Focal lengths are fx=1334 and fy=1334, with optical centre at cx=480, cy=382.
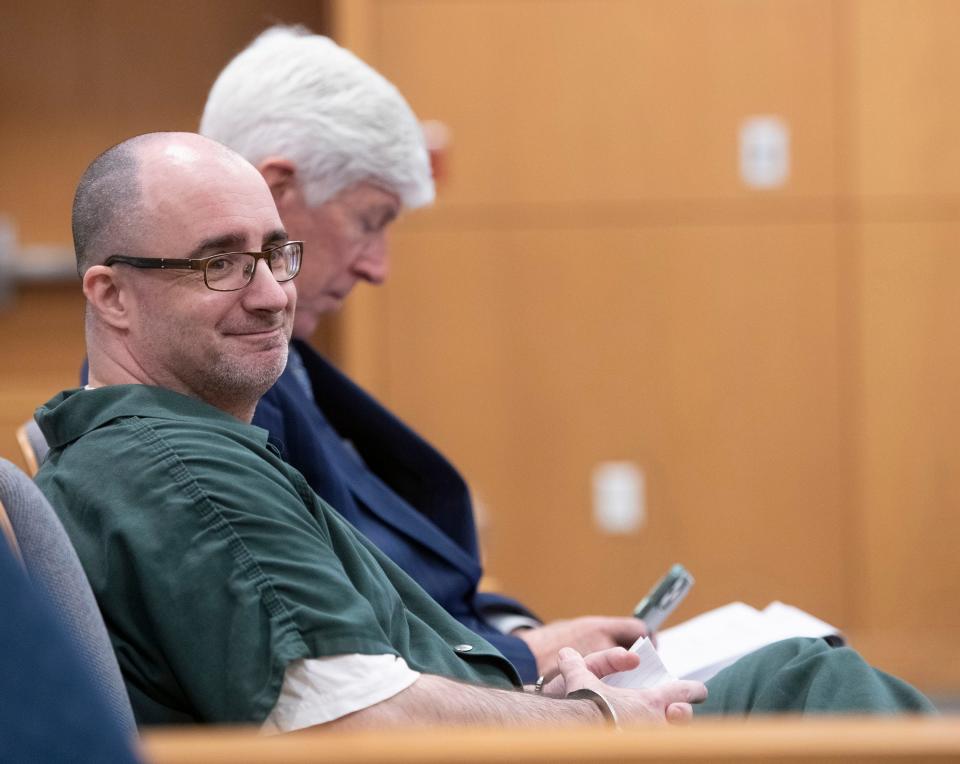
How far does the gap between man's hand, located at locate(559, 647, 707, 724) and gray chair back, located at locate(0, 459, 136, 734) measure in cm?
46

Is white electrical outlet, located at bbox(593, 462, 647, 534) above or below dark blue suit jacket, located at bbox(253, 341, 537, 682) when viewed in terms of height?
below

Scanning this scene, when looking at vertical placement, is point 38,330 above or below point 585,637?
above

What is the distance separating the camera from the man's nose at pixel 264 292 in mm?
1383

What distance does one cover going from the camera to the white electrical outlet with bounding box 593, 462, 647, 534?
366 centimetres

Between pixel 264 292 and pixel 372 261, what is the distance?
709 millimetres

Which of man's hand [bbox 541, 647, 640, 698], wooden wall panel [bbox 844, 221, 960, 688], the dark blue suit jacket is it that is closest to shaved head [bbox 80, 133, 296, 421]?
the dark blue suit jacket

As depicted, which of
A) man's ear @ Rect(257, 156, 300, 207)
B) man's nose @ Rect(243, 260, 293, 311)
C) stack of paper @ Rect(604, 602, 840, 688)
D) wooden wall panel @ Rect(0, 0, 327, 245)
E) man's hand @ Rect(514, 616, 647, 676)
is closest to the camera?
man's nose @ Rect(243, 260, 293, 311)

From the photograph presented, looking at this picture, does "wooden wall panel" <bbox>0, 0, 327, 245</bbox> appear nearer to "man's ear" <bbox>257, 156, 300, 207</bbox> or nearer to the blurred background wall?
the blurred background wall

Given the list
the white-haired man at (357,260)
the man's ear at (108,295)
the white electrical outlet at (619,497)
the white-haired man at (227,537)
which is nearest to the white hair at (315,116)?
the white-haired man at (357,260)

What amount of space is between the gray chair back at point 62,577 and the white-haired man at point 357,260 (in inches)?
25.8

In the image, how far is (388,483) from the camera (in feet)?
6.84

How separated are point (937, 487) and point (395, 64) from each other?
1.88 m

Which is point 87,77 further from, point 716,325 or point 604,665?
point 604,665

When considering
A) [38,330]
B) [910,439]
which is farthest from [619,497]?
[38,330]
